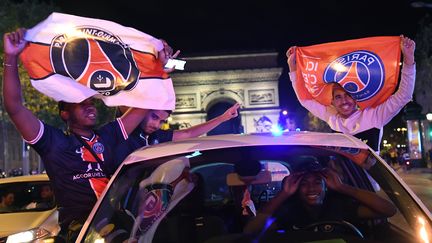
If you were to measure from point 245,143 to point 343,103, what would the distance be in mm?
2893

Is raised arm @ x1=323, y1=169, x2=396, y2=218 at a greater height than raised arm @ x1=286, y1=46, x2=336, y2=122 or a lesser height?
lesser

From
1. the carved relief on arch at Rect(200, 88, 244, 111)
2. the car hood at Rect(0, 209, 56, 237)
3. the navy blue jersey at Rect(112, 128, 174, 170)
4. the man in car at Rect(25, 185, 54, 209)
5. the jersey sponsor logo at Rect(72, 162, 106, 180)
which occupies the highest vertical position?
the navy blue jersey at Rect(112, 128, 174, 170)

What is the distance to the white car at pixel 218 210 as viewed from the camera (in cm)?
282

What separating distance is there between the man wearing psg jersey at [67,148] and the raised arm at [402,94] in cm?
285

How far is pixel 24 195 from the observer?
7594 mm

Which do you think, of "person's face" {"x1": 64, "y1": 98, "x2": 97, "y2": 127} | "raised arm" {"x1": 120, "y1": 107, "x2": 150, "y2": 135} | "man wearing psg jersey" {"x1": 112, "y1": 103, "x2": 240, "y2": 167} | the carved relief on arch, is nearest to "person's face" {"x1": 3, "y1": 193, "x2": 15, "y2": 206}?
"man wearing psg jersey" {"x1": 112, "y1": 103, "x2": 240, "y2": 167}

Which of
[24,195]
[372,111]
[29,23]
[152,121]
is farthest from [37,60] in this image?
[29,23]

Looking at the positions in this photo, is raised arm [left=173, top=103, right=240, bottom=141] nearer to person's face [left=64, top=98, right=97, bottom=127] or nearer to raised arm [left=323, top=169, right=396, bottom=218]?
person's face [left=64, top=98, right=97, bottom=127]

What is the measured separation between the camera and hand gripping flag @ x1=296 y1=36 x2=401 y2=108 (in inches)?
239

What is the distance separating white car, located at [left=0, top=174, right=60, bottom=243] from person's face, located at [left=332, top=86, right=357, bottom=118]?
9.94ft

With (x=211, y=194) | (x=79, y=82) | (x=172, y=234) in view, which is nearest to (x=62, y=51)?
(x=79, y=82)

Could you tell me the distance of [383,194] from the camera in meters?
3.16

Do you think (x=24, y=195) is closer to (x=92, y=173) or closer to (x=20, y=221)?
(x=20, y=221)

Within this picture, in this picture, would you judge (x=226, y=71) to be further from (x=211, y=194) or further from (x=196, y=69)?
(x=211, y=194)
